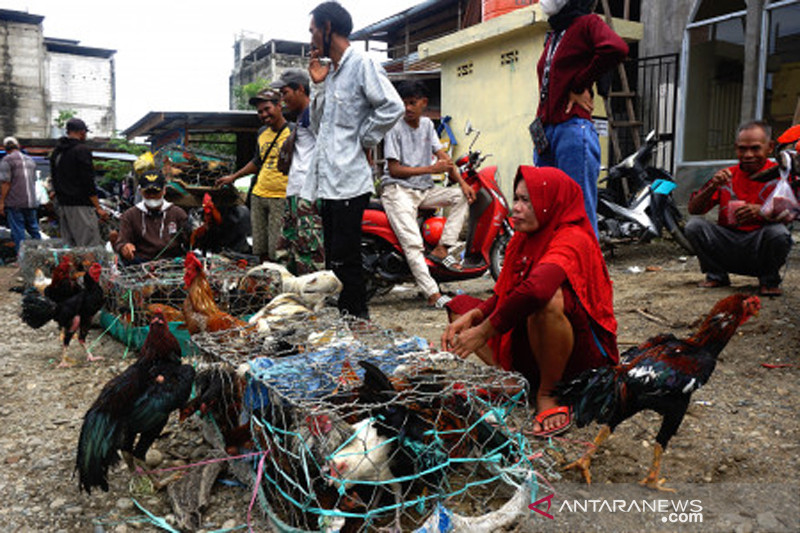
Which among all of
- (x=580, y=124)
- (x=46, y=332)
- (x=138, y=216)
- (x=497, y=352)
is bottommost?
(x=46, y=332)

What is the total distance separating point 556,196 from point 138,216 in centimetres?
400

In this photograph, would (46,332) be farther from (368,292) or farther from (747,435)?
(747,435)

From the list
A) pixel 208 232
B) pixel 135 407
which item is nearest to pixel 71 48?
pixel 208 232

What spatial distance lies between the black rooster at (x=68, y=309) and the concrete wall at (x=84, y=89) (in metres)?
26.2

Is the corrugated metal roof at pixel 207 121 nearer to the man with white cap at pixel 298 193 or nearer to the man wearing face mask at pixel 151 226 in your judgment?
the man wearing face mask at pixel 151 226

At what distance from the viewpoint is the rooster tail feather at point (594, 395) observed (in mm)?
2285

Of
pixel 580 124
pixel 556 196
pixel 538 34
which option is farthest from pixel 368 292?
pixel 538 34

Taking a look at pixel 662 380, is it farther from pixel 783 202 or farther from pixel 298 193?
pixel 298 193

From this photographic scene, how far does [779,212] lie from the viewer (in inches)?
139

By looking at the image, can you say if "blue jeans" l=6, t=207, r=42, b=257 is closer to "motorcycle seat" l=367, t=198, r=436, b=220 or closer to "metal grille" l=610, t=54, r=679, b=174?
"motorcycle seat" l=367, t=198, r=436, b=220

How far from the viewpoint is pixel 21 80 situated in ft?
84.5

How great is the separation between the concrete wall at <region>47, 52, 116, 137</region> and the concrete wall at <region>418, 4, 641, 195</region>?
21.8m

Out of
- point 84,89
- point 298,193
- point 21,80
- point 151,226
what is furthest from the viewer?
point 84,89

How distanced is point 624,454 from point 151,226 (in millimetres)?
4417
